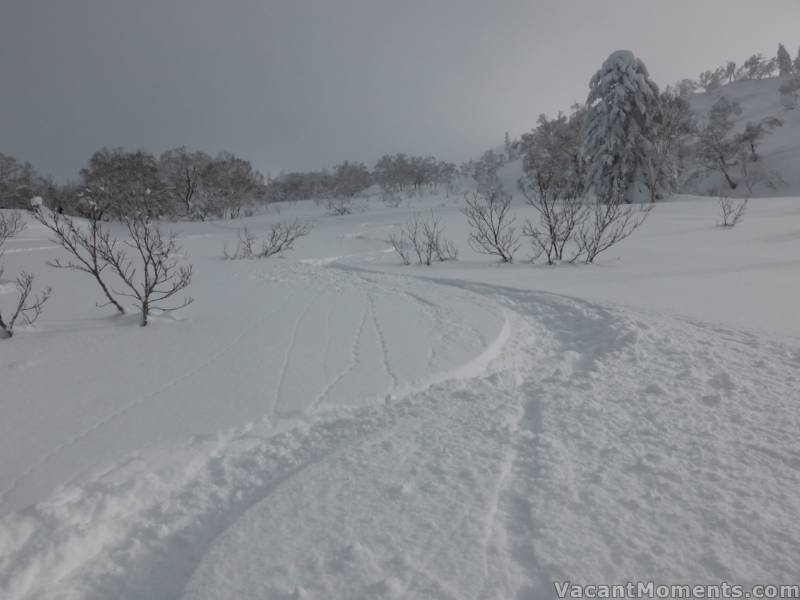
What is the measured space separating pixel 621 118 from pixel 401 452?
23.0m

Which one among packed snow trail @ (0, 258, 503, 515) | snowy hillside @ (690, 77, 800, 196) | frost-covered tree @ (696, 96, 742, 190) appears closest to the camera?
packed snow trail @ (0, 258, 503, 515)

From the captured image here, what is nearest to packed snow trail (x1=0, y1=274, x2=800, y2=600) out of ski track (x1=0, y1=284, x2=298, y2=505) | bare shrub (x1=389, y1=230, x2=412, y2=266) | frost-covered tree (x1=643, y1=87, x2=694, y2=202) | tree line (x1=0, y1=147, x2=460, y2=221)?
ski track (x1=0, y1=284, x2=298, y2=505)

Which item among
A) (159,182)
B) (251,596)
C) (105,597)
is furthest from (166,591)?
(159,182)

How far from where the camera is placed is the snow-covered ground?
1.41m

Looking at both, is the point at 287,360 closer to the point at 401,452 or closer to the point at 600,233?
the point at 401,452

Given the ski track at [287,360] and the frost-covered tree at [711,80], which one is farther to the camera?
the frost-covered tree at [711,80]

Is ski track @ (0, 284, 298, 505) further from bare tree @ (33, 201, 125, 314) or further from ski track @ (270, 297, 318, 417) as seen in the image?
bare tree @ (33, 201, 125, 314)

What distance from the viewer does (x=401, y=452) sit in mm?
2031

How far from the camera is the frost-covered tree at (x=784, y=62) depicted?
5941 cm

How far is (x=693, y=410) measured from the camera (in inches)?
89.1

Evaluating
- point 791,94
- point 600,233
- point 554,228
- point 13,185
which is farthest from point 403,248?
point 791,94

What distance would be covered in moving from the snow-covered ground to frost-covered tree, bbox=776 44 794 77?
84.9 meters

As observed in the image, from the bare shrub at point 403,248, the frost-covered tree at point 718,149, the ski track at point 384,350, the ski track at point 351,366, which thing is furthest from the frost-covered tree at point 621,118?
the ski track at point 351,366

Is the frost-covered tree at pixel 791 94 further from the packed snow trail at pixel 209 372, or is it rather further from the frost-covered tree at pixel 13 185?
the frost-covered tree at pixel 13 185
